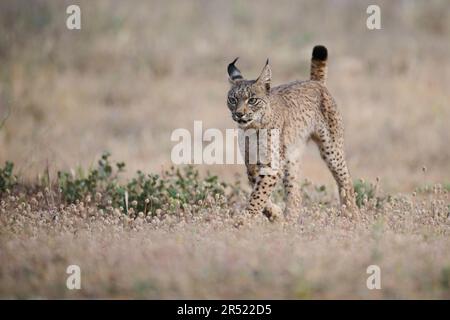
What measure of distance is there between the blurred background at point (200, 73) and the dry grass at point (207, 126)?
0.04 meters

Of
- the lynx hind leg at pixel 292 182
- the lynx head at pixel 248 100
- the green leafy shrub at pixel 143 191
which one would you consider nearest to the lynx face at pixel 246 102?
the lynx head at pixel 248 100

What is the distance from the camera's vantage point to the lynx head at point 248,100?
8.68 meters

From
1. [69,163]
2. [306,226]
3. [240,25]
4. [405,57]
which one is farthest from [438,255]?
[240,25]

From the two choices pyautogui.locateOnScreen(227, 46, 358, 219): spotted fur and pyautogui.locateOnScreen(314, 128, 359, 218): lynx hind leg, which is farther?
pyautogui.locateOnScreen(314, 128, 359, 218): lynx hind leg

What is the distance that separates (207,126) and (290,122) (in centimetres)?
630

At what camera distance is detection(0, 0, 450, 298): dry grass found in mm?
6504

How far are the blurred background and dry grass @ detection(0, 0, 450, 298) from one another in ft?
0.14

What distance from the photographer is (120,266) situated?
6.61 metres

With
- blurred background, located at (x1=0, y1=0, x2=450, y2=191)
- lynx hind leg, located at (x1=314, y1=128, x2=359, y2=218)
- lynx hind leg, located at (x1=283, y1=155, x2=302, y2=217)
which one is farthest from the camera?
blurred background, located at (x1=0, y1=0, x2=450, y2=191)

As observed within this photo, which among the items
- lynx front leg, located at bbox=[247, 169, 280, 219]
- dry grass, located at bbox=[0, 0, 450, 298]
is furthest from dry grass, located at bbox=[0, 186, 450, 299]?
lynx front leg, located at bbox=[247, 169, 280, 219]
